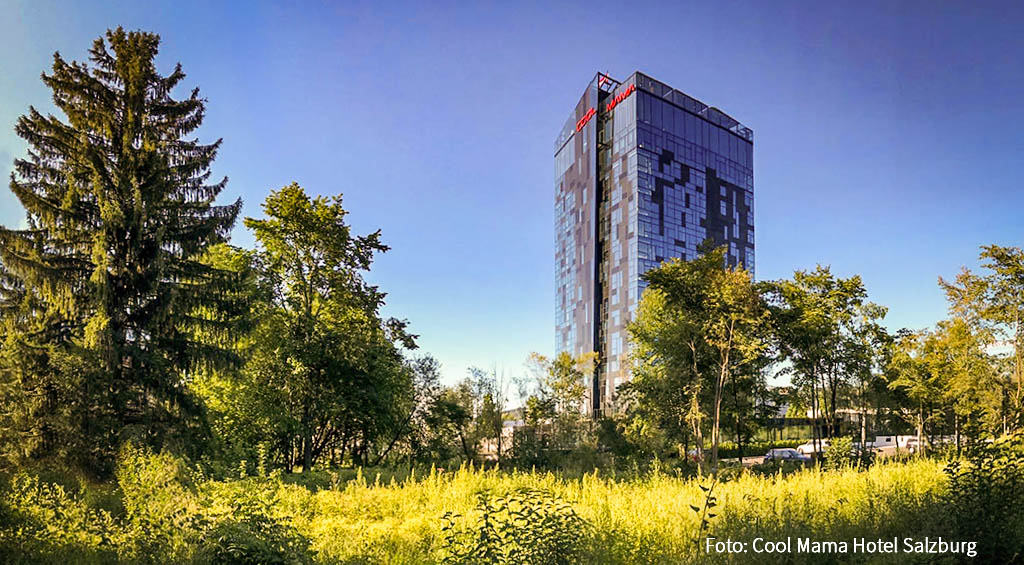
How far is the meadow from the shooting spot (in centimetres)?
561

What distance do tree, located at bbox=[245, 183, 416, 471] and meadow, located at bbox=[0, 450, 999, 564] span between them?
349 inches

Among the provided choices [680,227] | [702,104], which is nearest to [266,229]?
[680,227]

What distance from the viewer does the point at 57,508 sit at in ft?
25.3

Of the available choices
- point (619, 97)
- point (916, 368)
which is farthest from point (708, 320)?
point (619, 97)

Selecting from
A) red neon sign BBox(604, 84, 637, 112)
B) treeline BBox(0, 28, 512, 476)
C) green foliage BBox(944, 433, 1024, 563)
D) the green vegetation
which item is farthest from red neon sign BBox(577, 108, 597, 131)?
green foliage BBox(944, 433, 1024, 563)

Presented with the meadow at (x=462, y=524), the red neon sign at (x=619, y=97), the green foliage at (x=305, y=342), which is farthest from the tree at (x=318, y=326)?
the red neon sign at (x=619, y=97)

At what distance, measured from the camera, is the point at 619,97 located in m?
60.4

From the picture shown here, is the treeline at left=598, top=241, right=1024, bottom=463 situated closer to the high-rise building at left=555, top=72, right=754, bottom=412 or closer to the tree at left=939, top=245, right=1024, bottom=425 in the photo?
the tree at left=939, top=245, right=1024, bottom=425

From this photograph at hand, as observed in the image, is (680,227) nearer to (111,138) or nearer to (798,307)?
(798,307)

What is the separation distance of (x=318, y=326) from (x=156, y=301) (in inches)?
199

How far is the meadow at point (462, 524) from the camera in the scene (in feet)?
18.4

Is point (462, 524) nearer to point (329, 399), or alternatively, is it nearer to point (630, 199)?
point (329, 399)

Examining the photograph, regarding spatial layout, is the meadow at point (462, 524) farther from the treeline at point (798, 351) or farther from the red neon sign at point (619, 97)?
the red neon sign at point (619, 97)

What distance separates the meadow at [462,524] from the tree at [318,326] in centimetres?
886
